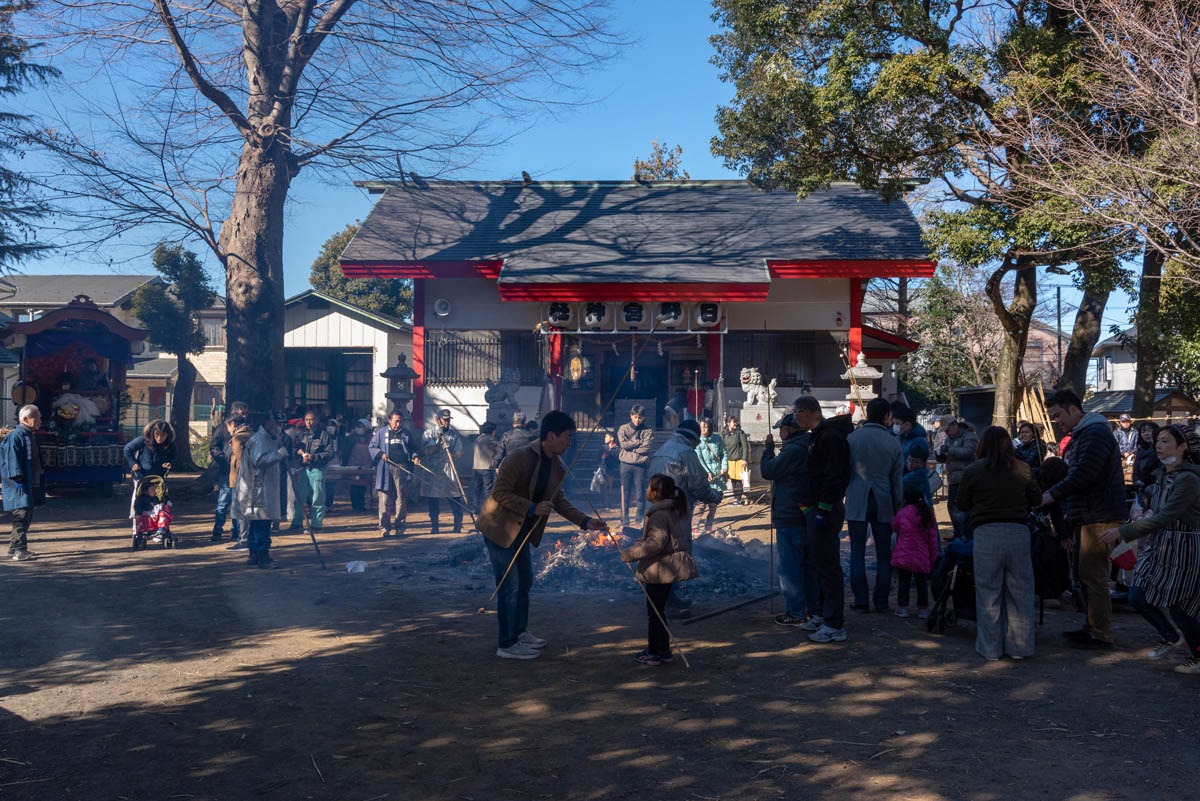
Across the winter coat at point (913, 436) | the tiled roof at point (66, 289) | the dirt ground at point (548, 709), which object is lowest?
the dirt ground at point (548, 709)

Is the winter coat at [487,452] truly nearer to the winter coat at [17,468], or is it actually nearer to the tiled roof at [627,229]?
the winter coat at [17,468]

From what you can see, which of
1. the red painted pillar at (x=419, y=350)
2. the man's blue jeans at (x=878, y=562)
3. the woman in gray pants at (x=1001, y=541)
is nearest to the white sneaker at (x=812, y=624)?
the man's blue jeans at (x=878, y=562)

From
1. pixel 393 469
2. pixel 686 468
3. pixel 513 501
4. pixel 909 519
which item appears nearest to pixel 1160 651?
pixel 909 519

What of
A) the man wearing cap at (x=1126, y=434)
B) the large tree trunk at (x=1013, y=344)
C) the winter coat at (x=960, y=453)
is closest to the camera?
the winter coat at (x=960, y=453)

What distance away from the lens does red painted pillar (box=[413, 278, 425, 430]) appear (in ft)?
57.6

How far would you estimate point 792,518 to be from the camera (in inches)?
257

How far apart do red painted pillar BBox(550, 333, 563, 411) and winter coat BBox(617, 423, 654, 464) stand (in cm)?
551

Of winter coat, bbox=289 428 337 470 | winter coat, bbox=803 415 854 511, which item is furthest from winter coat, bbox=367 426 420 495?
winter coat, bbox=803 415 854 511

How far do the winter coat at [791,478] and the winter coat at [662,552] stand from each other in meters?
1.08

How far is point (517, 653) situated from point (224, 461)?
7.74 meters

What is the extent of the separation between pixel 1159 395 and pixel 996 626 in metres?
31.8

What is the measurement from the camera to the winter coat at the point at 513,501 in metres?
5.75

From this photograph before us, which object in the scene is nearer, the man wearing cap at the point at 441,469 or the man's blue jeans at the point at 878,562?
the man's blue jeans at the point at 878,562

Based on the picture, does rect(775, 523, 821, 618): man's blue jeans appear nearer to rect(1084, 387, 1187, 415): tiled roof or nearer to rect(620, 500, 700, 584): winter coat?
rect(620, 500, 700, 584): winter coat
